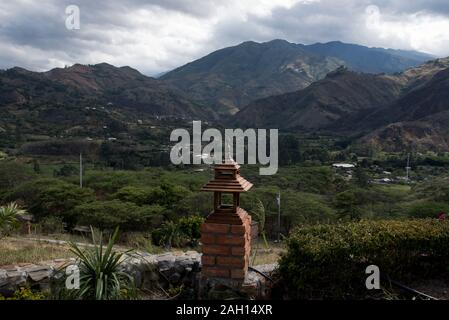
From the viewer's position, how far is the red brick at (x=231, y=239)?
14.1ft

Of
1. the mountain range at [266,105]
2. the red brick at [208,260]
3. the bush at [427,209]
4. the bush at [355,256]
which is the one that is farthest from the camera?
the mountain range at [266,105]

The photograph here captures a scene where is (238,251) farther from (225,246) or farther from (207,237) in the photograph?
(207,237)

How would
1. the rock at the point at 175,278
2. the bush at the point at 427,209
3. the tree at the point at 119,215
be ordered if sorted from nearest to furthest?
the rock at the point at 175,278 < the tree at the point at 119,215 < the bush at the point at 427,209

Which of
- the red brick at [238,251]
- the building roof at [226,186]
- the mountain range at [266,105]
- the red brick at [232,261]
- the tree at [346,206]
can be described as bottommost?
the tree at [346,206]

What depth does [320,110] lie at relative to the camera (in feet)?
397

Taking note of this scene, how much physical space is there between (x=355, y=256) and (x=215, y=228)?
1376 millimetres

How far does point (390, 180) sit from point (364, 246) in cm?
4588

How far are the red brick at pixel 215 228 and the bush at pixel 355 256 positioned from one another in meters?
0.70

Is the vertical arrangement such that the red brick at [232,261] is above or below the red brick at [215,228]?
below

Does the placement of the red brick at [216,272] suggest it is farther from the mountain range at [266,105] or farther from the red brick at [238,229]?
the mountain range at [266,105]

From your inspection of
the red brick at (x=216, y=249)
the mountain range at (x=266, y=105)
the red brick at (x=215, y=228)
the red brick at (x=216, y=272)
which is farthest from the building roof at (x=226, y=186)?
the mountain range at (x=266, y=105)

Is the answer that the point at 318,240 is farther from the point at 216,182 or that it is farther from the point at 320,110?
the point at 320,110
